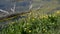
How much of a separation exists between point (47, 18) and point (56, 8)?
1.03 m

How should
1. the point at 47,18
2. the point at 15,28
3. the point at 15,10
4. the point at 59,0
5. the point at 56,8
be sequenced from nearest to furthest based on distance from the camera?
the point at 15,28
the point at 47,18
the point at 15,10
the point at 56,8
the point at 59,0

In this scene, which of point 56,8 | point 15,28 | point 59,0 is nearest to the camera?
point 15,28

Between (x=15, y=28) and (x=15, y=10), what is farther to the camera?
(x=15, y=10)

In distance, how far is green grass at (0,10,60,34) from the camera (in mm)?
5391

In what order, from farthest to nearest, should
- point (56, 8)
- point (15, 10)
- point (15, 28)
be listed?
point (56, 8) < point (15, 10) < point (15, 28)

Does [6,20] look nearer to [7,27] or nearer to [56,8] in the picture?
[7,27]

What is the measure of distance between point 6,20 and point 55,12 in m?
1.39

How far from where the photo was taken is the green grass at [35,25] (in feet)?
17.7

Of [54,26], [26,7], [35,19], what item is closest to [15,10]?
[26,7]

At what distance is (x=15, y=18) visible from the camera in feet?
20.1

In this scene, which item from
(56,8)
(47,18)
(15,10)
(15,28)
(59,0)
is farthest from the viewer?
(59,0)

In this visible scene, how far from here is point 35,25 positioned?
18.5 feet

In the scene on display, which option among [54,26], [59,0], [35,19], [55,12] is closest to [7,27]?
[35,19]

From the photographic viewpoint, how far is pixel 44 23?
5.68 metres
